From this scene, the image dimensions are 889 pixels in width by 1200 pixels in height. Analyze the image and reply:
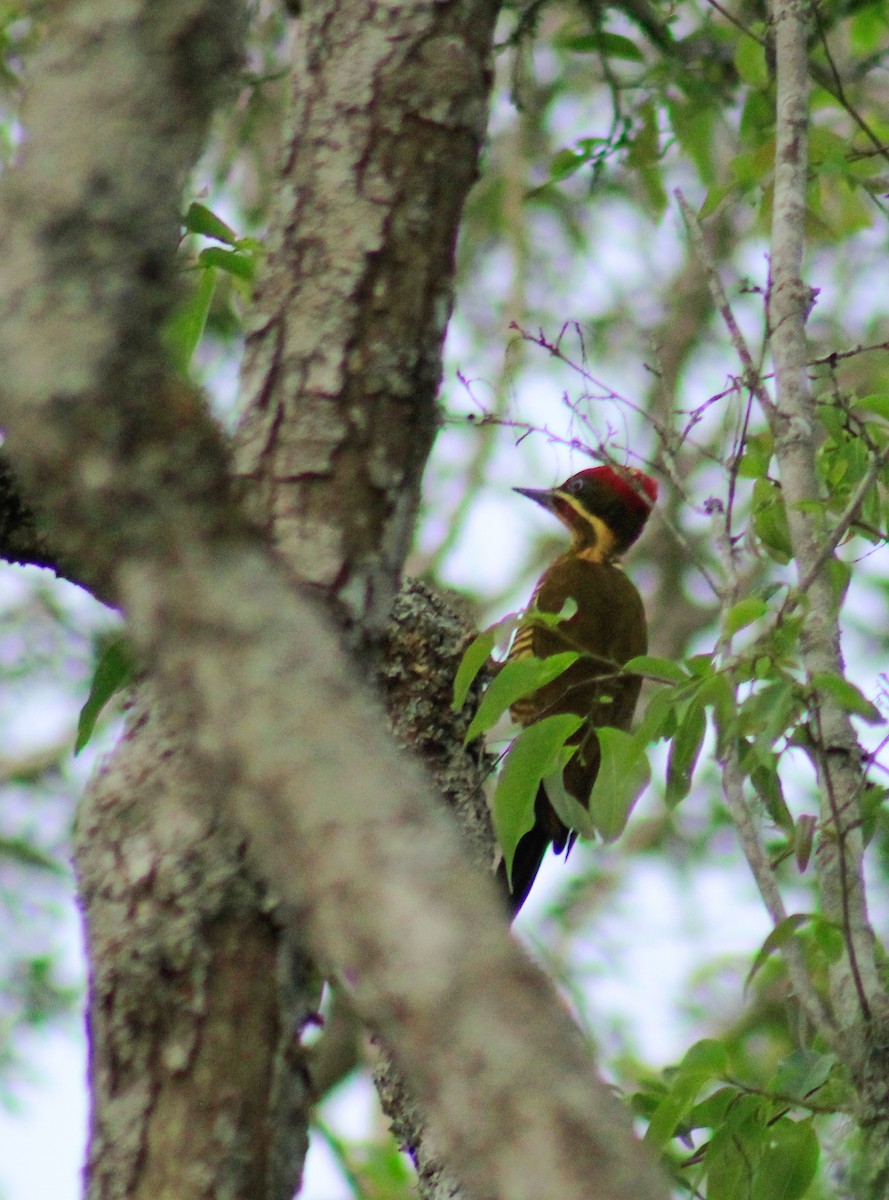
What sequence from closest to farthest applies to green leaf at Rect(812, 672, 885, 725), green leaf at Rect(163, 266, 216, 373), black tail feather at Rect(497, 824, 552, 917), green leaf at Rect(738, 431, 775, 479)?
1. green leaf at Rect(163, 266, 216, 373)
2. green leaf at Rect(812, 672, 885, 725)
3. green leaf at Rect(738, 431, 775, 479)
4. black tail feather at Rect(497, 824, 552, 917)

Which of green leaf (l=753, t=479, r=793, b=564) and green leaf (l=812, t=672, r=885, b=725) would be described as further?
green leaf (l=753, t=479, r=793, b=564)

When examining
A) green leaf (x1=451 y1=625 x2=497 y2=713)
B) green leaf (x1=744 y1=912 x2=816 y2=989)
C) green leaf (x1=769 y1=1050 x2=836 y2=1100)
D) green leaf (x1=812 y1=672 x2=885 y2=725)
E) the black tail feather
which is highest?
the black tail feather

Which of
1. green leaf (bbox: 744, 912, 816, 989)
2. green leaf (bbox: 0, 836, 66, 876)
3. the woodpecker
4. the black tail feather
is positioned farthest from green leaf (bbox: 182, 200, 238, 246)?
green leaf (bbox: 0, 836, 66, 876)

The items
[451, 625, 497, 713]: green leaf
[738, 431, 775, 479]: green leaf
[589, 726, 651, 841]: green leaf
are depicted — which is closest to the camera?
[589, 726, 651, 841]: green leaf

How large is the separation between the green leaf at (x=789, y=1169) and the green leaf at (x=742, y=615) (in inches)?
27.2

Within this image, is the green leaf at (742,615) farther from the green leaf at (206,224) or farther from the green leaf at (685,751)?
the green leaf at (206,224)

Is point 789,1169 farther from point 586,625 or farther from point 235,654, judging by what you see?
point 586,625

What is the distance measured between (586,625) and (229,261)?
2462 millimetres

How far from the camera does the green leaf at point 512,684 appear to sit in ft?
7.57

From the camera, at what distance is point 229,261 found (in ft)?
8.07

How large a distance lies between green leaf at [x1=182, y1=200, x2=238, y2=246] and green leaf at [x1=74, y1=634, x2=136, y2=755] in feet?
2.52

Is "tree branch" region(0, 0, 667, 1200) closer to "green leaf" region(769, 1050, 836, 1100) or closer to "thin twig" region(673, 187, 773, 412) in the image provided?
"green leaf" region(769, 1050, 836, 1100)

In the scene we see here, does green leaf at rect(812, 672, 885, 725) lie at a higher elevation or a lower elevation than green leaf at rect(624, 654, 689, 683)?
lower

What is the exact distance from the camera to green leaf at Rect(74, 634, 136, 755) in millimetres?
1946
